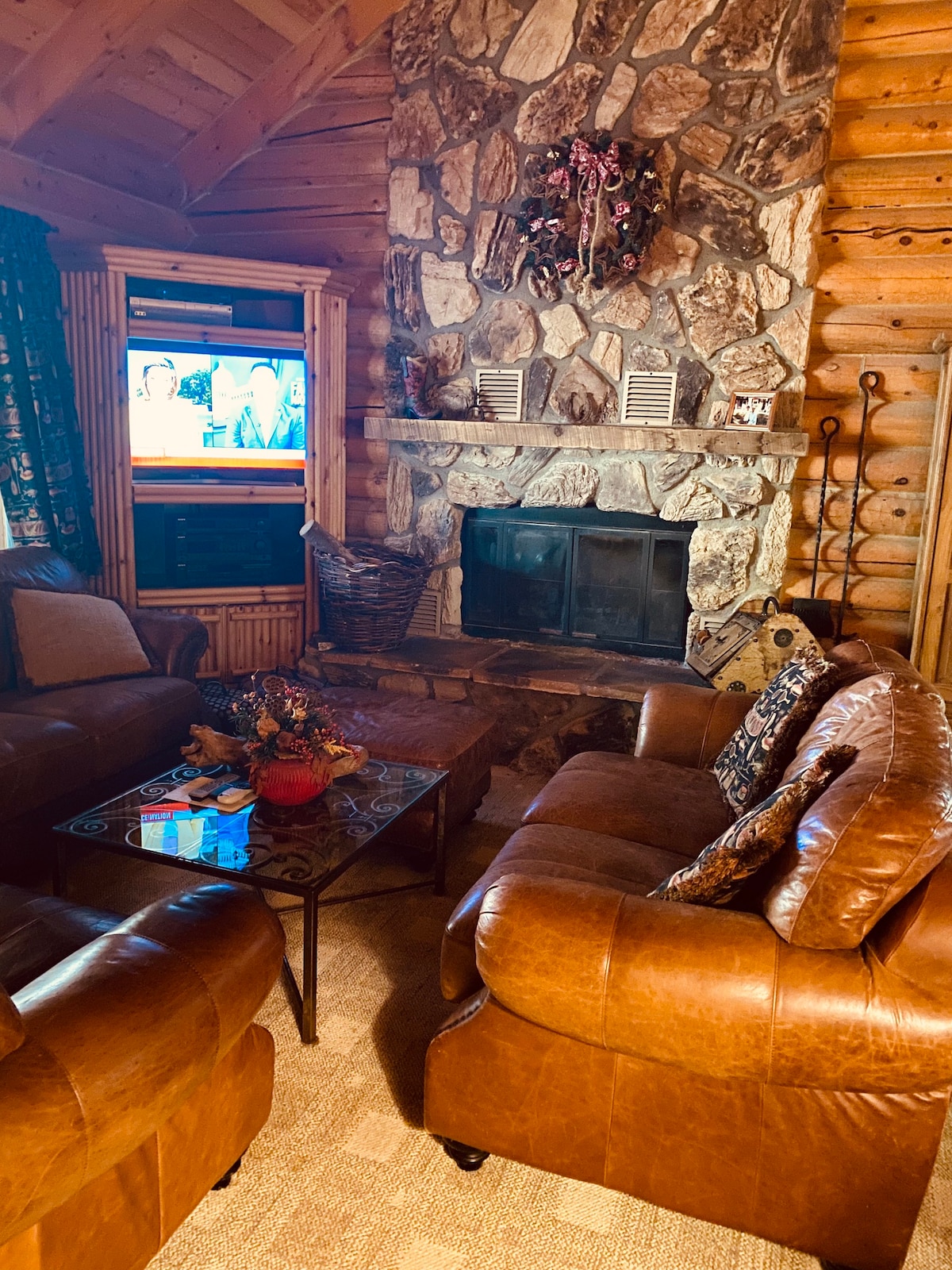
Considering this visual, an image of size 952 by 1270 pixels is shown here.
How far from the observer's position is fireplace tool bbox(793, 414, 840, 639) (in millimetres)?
3898

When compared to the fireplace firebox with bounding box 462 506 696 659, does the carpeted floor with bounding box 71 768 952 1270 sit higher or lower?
lower

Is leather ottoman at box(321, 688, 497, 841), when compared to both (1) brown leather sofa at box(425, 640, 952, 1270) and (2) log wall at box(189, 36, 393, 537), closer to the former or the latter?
(1) brown leather sofa at box(425, 640, 952, 1270)

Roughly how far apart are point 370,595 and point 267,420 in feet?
3.31

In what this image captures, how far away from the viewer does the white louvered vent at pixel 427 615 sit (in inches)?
184

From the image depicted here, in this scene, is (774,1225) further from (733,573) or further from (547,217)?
(547,217)

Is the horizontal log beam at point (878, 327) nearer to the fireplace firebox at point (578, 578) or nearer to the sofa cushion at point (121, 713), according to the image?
the fireplace firebox at point (578, 578)

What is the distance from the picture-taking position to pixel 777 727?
94.0 inches

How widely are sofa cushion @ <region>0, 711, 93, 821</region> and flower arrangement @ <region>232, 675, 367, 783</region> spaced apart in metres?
0.74

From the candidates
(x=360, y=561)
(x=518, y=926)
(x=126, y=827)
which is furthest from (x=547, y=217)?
(x=518, y=926)

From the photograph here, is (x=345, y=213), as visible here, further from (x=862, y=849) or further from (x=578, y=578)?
(x=862, y=849)

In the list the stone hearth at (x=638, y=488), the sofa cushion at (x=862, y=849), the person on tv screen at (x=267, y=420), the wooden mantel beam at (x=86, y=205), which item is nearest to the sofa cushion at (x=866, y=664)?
the sofa cushion at (x=862, y=849)

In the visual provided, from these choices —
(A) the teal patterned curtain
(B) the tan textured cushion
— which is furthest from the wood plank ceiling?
(B) the tan textured cushion

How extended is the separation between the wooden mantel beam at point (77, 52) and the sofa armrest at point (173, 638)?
201 cm

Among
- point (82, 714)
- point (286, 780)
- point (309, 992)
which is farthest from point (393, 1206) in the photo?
point (82, 714)
